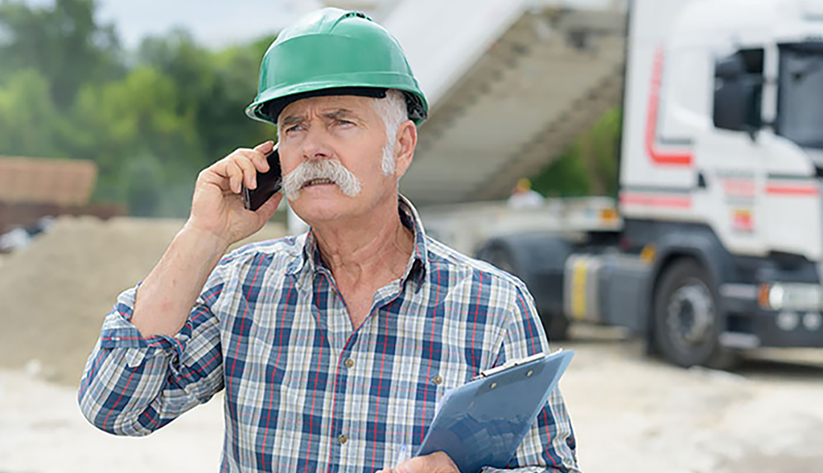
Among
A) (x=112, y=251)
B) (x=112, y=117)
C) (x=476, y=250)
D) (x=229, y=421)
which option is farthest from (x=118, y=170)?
(x=229, y=421)

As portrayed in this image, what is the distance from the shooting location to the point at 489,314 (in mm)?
2156

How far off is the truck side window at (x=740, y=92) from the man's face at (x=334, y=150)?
633 cm

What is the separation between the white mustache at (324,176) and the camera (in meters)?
2.17

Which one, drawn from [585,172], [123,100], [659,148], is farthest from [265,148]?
[123,100]

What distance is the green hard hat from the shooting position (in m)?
2.09

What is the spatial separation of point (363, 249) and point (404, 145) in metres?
0.24

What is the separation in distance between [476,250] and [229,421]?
9635 mm

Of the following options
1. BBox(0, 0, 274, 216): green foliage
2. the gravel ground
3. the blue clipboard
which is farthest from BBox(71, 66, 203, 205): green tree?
the blue clipboard

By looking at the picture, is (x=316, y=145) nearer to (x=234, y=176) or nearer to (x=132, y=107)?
(x=234, y=176)

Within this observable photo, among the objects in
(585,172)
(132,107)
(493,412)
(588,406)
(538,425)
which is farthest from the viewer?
(132,107)

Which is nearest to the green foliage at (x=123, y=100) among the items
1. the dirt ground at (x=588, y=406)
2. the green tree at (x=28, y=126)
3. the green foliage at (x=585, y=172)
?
the green tree at (x=28, y=126)

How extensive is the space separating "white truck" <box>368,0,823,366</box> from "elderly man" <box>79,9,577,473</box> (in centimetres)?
629

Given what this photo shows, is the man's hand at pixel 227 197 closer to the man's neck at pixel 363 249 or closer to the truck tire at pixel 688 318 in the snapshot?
the man's neck at pixel 363 249

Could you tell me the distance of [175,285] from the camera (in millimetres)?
2115
